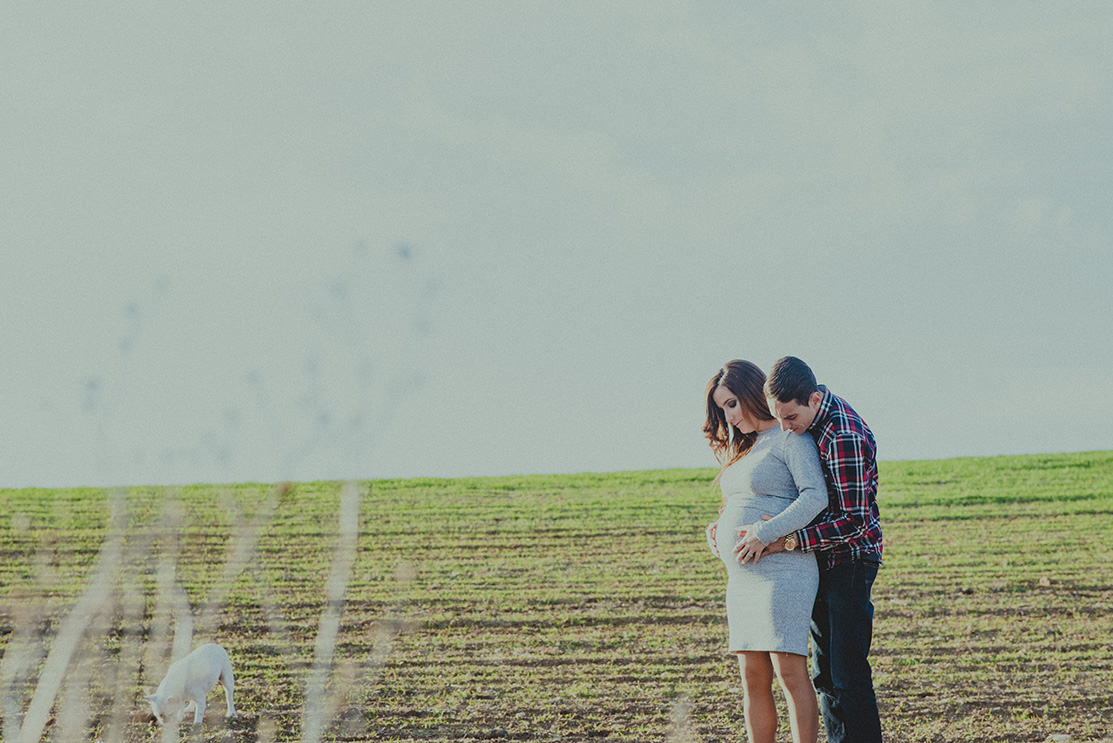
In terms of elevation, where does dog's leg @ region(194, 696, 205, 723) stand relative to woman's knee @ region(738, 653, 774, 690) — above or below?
below

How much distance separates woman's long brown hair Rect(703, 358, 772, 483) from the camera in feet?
12.1

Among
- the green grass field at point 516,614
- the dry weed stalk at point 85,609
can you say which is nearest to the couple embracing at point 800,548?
the green grass field at point 516,614

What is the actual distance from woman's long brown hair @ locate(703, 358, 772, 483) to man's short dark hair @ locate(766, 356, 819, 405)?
0.37ft

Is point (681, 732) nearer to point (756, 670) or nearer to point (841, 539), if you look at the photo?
point (756, 670)

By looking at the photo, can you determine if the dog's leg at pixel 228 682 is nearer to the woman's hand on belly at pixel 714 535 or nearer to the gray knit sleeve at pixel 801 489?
the woman's hand on belly at pixel 714 535

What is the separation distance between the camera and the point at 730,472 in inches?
147

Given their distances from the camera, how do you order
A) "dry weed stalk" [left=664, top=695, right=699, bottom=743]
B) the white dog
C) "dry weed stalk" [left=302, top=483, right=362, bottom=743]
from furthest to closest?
1. the white dog
2. "dry weed stalk" [left=664, top=695, right=699, bottom=743]
3. "dry weed stalk" [left=302, top=483, right=362, bottom=743]

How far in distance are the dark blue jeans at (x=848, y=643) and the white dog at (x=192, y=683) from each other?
10.00 feet

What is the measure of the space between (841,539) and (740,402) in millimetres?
637

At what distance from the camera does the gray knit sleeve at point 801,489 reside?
340cm

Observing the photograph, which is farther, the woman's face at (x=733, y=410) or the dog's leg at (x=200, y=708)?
the dog's leg at (x=200, y=708)

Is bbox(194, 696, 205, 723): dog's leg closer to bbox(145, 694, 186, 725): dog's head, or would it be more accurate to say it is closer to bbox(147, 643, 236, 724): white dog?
bbox(147, 643, 236, 724): white dog

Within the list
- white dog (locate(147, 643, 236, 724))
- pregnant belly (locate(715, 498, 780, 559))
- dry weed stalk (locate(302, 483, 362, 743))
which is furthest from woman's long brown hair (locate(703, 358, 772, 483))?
white dog (locate(147, 643, 236, 724))

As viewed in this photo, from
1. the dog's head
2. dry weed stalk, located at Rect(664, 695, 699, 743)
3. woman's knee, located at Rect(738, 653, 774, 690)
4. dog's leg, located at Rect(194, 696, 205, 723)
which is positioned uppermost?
woman's knee, located at Rect(738, 653, 774, 690)
